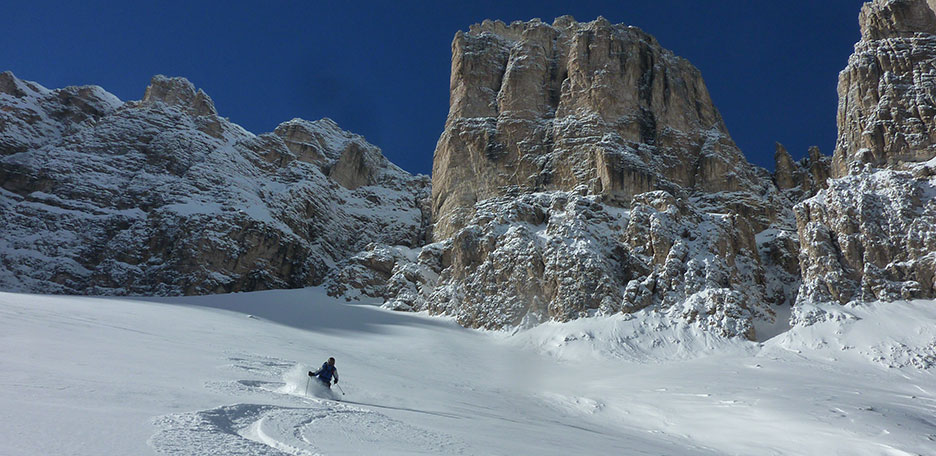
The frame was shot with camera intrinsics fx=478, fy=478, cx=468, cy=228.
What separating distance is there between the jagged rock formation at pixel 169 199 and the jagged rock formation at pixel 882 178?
176 feet

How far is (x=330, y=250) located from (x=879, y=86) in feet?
224

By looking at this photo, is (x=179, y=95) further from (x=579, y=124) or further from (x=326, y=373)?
(x=326, y=373)

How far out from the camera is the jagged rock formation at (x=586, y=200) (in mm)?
34062

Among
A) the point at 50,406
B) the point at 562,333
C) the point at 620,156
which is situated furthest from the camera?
the point at 620,156

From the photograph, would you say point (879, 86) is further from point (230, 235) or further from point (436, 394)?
point (230, 235)

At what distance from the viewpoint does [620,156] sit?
48.2 m

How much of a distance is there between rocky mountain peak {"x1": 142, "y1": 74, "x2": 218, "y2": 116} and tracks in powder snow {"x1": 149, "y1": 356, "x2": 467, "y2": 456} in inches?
3719

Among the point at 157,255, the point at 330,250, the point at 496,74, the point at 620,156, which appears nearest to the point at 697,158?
the point at 620,156

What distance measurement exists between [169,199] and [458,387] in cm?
6339

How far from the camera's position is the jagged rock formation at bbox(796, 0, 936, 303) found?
92.3 ft

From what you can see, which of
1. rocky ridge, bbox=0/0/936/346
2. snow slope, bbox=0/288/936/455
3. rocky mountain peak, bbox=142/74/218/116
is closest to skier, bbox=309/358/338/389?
snow slope, bbox=0/288/936/455

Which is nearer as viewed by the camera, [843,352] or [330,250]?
[843,352]

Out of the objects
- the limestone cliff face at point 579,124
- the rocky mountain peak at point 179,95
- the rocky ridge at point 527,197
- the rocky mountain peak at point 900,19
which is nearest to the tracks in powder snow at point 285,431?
the rocky ridge at point 527,197

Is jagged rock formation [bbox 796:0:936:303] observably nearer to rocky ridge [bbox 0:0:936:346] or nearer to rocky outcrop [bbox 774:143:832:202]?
rocky ridge [bbox 0:0:936:346]
